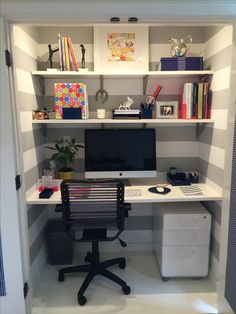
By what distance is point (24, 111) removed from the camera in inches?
75.1

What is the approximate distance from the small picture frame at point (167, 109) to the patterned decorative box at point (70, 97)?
666mm

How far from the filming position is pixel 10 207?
1580 millimetres

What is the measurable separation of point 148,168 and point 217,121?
0.71 m

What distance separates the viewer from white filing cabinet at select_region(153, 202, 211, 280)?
210cm

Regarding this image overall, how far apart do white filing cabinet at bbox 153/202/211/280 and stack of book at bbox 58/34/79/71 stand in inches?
57.9

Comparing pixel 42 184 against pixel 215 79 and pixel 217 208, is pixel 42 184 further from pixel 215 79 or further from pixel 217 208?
pixel 215 79

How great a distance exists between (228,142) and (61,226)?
66.4 inches

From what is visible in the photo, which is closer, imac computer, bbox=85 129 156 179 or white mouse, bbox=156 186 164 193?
white mouse, bbox=156 186 164 193

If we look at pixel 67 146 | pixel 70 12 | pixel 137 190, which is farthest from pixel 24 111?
pixel 137 190

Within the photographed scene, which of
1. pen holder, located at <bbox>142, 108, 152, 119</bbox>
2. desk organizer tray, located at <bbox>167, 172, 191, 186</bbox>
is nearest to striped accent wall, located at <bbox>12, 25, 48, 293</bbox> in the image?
pen holder, located at <bbox>142, 108, 152, 119</bbox>

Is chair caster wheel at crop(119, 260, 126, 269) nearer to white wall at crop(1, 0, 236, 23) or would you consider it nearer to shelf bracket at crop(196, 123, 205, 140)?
shelf bracket at crop(196, 123, 205, 140)

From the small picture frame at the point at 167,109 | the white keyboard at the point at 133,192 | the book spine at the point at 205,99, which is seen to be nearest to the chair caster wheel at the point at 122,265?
the white keyboard at the point at 133,192

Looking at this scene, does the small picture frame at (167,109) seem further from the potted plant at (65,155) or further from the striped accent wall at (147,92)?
the potted plant at (65,155)

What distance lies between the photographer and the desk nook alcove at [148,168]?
Result: 1.97 m
